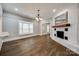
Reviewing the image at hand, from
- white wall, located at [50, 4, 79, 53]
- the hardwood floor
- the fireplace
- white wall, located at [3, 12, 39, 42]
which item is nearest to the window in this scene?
white wall, located at [3, 12, 39, 42]

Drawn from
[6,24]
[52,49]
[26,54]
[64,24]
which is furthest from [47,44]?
[6,24]

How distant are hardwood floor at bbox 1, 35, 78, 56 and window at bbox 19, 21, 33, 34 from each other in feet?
0.94

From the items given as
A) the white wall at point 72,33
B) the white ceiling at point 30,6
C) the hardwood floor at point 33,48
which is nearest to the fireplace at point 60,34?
the white wall at point 72,33

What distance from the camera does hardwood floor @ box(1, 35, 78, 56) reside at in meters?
2.31

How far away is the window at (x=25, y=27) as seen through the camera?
256 centimetres

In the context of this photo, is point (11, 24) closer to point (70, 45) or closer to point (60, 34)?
point (60, 34)

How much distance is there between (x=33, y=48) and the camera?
2430mm

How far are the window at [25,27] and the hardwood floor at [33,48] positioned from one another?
11.3 inches

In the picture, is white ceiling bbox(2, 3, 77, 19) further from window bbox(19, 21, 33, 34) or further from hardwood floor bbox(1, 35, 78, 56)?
hardwood floor bbox(1, 35, 78, 56)

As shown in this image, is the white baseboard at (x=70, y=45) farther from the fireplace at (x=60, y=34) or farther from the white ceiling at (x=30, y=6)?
the white ceiling at (x=30, y=6)

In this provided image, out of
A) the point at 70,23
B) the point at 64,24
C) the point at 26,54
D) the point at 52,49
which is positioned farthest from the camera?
the point at 64,24

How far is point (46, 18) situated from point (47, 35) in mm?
598

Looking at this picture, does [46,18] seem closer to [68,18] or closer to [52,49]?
[68,18]

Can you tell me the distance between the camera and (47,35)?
2734mm
